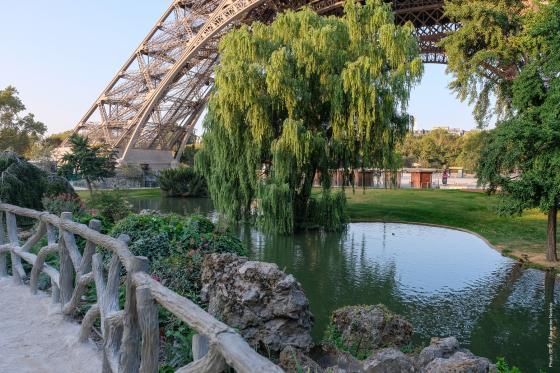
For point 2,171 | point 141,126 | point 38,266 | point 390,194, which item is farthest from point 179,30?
point 38,266

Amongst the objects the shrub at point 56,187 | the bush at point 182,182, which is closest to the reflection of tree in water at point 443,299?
the shrub at point 56,187

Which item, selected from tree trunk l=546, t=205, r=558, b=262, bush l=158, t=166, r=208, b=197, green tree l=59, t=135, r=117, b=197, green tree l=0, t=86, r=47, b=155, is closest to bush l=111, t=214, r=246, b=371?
tree trunk l=546, t=205, r=558, b=262

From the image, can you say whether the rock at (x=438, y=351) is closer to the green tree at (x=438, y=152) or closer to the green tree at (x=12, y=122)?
the green tree at (x=12, y=122)

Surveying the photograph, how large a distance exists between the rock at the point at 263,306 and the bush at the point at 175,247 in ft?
1.57

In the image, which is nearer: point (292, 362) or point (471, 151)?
point (292, 362)

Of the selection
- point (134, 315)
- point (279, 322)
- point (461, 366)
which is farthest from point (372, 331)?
point (134, 315)

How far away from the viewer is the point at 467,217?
710 inches

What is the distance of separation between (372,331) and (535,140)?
704 cm

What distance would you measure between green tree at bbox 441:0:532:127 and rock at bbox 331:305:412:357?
9.07 meters

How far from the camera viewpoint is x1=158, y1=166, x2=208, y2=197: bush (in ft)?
96.5

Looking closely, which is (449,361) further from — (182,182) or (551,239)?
(182,182)

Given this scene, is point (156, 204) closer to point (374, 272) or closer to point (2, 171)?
point (2, 171)

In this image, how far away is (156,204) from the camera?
2502 centimetres

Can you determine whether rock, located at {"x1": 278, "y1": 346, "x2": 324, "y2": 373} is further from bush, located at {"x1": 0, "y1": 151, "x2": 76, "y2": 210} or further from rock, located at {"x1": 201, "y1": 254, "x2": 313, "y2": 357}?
bush, located at {"x1": 0, "y1": 151, "x2": 76, "y2": 210}
